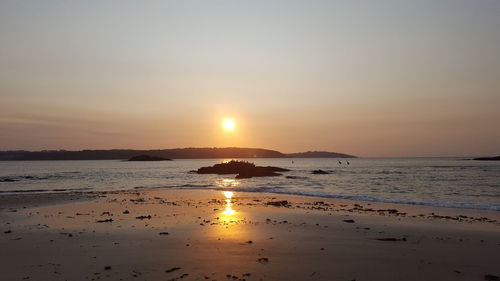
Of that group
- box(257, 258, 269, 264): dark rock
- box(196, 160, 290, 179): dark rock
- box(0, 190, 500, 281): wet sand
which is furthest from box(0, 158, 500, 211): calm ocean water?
box(257, 258, 269, 264): dark rock

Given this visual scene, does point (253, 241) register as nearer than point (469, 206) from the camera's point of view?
Yes

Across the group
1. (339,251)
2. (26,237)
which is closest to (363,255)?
(339,251)

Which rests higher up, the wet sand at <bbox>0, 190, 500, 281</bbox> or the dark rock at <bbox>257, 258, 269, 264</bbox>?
the dark rock at <bbox>257, 258, 269, 264</bbox>

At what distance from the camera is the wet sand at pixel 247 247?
9.66 metres

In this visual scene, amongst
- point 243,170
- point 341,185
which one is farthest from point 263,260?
point 243,170

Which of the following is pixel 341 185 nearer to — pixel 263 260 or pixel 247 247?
pixel 247 247

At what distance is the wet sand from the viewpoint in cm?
966

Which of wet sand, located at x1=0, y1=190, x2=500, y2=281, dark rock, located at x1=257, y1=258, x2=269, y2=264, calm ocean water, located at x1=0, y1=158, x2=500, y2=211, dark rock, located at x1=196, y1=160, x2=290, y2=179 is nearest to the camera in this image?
wet sand, located at x1=0, y1=190, x2=500, y2=281

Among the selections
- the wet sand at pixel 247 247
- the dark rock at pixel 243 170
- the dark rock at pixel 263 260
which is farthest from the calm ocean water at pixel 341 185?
the dark rock at pixel 263 260

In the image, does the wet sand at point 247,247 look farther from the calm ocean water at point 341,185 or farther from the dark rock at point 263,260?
the calm ocean water at point 341,185

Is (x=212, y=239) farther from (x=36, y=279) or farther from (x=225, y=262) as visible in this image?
(x=36, y=279)

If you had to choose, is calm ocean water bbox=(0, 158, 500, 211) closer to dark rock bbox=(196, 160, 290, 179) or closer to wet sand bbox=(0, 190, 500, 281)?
dark rock bbox=(196, 160, 290, 179)

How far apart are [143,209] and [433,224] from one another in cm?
1529

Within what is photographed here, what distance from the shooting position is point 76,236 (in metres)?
14.5
